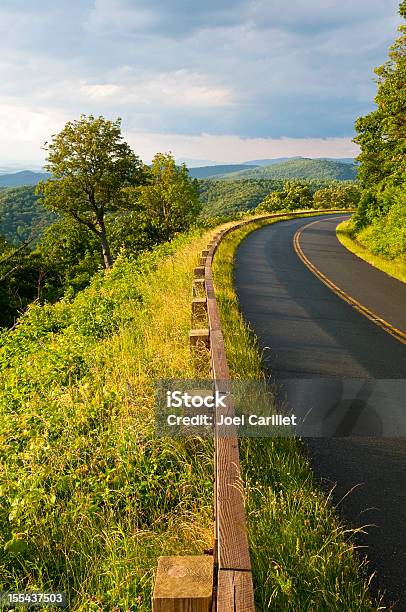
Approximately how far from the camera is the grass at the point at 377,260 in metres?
16.5

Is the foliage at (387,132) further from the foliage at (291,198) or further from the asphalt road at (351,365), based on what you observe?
the foliage at (291,198)

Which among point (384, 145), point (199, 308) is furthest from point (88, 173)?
point (199, 308)

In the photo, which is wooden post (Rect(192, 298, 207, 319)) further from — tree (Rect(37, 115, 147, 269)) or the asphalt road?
tree (Rect(37, 115, 147, 269))

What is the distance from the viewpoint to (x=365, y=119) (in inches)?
928

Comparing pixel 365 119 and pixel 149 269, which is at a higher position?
pixel 365 119

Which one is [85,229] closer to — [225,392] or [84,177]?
[84,177]

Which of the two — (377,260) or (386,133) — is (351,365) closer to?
(377,260)

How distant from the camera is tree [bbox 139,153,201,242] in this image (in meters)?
44.7

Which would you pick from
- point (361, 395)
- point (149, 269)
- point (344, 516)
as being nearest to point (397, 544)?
point (344, 516)

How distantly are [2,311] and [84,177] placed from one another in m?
12.2
